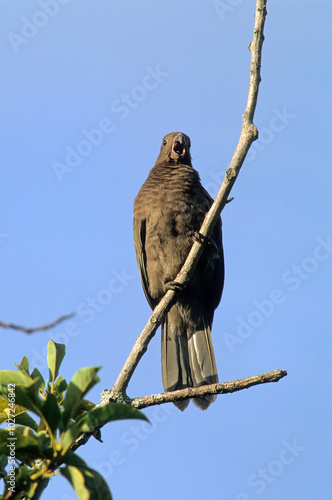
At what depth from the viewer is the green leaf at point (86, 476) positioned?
154 cm

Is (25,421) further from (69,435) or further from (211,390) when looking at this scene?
(211,390)

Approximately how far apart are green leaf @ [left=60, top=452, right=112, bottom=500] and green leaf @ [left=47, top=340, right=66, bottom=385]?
0.56 metres

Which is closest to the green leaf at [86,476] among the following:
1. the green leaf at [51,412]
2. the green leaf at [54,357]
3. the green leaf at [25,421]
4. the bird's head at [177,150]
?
the green leaf at [51,412]

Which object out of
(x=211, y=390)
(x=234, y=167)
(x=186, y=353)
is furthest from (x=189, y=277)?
(x=186, y=353)

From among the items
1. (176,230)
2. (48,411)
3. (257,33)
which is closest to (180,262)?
(176,230)

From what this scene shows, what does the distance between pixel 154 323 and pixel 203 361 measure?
4.62 feet

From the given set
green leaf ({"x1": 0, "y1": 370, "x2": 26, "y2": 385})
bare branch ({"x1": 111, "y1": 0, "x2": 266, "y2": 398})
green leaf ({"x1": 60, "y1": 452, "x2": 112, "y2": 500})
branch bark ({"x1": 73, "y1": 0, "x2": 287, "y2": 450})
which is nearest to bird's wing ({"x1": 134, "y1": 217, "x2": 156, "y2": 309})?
branch bark ({"x1": 73, "y1": 0, "x2": 287, "y2": 450})

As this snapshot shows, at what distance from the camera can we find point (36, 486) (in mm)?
1587

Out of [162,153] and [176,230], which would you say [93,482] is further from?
[162,153]

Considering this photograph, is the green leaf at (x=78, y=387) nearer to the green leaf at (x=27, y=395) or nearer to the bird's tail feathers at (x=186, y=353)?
the green leaf at (x=27, y=395)

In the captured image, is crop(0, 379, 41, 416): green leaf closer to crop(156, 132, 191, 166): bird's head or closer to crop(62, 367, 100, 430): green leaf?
crop(62, 367, 100, 430): green leaf

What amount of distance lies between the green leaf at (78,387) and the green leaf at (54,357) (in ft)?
1.64

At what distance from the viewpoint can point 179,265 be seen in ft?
13.3

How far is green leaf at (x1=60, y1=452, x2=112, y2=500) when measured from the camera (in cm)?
154
